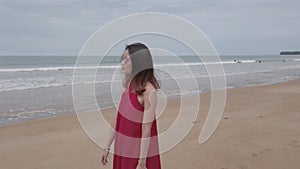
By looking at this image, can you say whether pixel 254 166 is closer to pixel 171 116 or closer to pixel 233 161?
pixel 233 161

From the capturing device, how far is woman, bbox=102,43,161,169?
2.55 m

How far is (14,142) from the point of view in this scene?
680cm

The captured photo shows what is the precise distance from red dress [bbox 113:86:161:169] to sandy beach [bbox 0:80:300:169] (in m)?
2.28

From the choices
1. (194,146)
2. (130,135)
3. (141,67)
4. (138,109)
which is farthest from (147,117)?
(194,146)

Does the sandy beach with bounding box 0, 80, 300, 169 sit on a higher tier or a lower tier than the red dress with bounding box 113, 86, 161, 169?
lower

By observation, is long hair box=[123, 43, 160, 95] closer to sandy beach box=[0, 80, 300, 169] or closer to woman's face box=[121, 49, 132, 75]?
woman's face box=[121, 49, 132, 75]

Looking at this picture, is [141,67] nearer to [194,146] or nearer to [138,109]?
[138,109]

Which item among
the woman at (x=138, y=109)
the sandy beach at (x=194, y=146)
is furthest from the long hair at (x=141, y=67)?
the sandy beach at (x=194, y=146)

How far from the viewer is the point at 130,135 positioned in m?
2.67

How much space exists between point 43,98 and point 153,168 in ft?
39.8

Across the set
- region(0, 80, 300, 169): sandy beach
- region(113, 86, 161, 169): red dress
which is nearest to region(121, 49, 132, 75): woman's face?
region(113, 86, 161, 169): red dress

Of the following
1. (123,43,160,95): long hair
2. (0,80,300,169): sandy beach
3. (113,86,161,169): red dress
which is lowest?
(0,80,300,169): sandy beach

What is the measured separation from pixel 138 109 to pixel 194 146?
3497 mm

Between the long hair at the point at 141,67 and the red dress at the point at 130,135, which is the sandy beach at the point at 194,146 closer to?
the red dress at the point at 130,135
